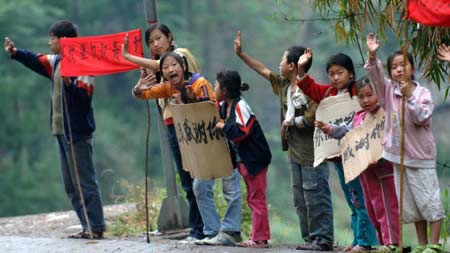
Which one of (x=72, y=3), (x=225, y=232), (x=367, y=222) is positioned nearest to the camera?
(x=367, y=222)

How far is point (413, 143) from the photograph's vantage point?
7.93 meters

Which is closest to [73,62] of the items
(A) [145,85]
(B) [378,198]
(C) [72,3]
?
(A) [145,85]

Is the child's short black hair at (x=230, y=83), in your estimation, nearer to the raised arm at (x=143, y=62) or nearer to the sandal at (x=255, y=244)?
the raised arm at (x=143, y=62)

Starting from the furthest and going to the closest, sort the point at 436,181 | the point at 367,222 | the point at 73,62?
the point at 73,62
the point at 367,222
the point at 436,181

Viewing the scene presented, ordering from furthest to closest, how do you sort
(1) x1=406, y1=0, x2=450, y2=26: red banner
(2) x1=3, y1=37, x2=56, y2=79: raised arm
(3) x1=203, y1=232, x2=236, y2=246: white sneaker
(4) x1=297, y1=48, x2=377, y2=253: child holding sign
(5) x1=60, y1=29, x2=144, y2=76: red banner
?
(2) x1=3, y1=37, x2=56, y2=79: raised arm < (5) x1=60, y1=29, x2=144, y2=76: red banner < (3) x1=203, y1=232, x2=236, y2=246: white sneaker < (4) x1=297, y1=48, x2=377, y2=253: child holding sign < (1) x1=406, y1=0, x2=450, y2=26: red banner

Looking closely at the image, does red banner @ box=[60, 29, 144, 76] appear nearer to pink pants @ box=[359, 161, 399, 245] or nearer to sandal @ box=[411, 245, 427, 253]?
pink pants @ box=[359, 161, 399, 245]

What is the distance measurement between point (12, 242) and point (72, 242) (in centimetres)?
71

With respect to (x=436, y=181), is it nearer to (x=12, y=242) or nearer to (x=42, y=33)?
(x=12, y=242)

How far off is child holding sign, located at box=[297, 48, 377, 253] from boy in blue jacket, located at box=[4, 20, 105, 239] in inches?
97.9

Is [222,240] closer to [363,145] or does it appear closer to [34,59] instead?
[363,145]

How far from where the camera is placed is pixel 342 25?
30.3ft

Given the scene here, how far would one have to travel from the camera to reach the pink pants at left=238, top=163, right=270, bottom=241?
9289 millimetres

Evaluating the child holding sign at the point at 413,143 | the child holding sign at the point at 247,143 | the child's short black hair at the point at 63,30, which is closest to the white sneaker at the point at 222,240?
the child holding sign at the point at 247,143

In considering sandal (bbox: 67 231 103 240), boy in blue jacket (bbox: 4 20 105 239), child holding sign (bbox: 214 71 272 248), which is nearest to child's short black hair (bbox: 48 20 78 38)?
boy in blue jacket (bbox: 4 20 105 239)
